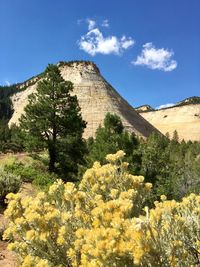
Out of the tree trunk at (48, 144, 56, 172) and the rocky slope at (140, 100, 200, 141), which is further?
the rocky slope at (140, 100, 200, 141)

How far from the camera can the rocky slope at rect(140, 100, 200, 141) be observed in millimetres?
148125

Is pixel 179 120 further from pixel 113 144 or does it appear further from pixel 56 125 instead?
pixel 113 144

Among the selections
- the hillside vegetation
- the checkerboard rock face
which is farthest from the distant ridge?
the hillside vegetation

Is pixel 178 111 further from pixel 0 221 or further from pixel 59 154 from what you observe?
pixel 0 221

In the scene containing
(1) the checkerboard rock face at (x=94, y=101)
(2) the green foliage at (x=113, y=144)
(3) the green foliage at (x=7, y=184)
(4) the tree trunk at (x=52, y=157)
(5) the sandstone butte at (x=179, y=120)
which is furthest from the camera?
(5) the sandstone butte at (x=179, y=120)

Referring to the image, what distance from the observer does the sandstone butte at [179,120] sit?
486 feet

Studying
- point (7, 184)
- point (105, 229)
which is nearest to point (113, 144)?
point (7, 184)

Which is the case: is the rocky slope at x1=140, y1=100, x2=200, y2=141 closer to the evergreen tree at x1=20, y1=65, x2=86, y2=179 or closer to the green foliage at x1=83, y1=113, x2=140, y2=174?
the evergreen tree at x1=20, y1=65, x2=86, y2=179

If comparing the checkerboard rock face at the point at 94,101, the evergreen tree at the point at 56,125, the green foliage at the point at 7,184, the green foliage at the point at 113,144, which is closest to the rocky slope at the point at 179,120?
the checkerboard rock face at the point at 94,101

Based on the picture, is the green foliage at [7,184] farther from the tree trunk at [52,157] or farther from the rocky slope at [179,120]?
the rocky slope at [179,120]

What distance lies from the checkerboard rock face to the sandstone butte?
46.3 m

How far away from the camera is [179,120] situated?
16500 centimetres

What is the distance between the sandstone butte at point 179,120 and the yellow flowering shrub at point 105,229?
14033 cm

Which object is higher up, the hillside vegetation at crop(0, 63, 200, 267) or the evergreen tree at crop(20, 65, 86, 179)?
the evergreen tree at crop(20, 65, 86, 179)
